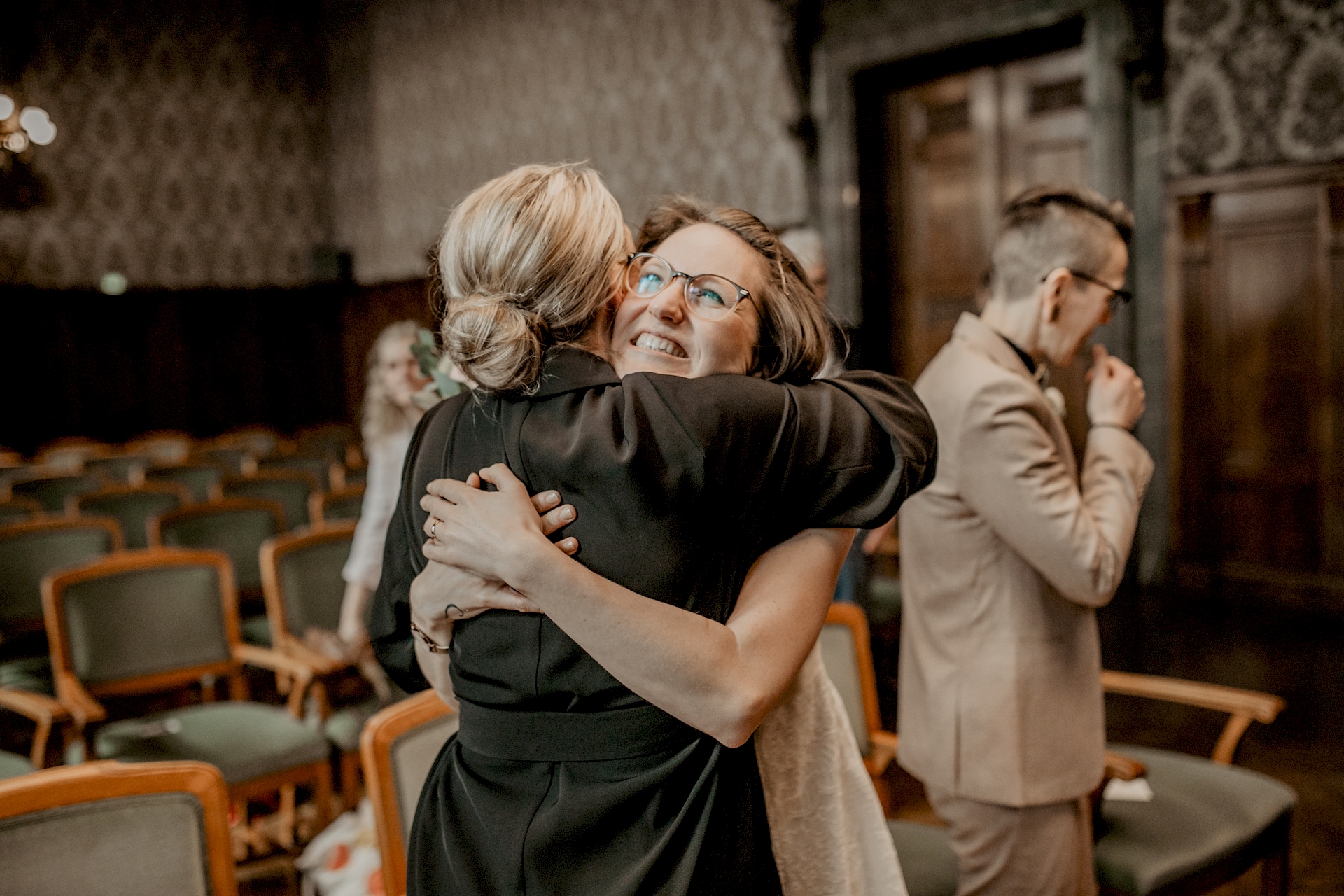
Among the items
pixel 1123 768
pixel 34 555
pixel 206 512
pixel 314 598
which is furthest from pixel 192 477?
pixel 1123 768

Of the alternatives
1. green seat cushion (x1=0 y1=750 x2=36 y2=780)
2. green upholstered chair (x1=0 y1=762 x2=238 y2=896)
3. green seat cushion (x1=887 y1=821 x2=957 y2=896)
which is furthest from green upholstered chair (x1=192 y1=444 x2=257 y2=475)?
green seat cushion (x1=887 y1=821 x2=957 y2=896)

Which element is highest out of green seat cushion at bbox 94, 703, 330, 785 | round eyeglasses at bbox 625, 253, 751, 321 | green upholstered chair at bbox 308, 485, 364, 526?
round eyeglasses at bbox 625, 253, 751, 321

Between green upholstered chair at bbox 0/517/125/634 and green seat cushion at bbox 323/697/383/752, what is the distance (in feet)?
5.53

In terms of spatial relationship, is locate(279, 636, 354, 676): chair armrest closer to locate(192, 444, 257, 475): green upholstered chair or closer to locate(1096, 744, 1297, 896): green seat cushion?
locate(1096, 744, 1297, 896): green seat cushion

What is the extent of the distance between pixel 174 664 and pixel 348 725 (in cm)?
70

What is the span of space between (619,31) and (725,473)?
8.16m

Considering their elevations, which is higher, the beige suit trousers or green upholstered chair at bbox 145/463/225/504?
green upholstered chair at bbox 145/463/225/504

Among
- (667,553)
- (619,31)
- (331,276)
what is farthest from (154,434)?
(667,553)

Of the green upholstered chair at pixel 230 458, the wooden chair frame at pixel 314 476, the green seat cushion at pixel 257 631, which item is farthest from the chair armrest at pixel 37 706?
the green upholstered chair at pixel 230 458

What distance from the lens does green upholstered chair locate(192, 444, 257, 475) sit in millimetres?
7770

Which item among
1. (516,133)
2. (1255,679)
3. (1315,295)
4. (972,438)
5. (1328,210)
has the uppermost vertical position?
(516,133)

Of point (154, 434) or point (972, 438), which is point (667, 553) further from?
point (154, 434)

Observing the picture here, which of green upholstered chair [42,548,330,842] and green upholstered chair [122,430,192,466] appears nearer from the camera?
green upholstered chair [42,548,330,842]

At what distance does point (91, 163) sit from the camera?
34.6 feet
